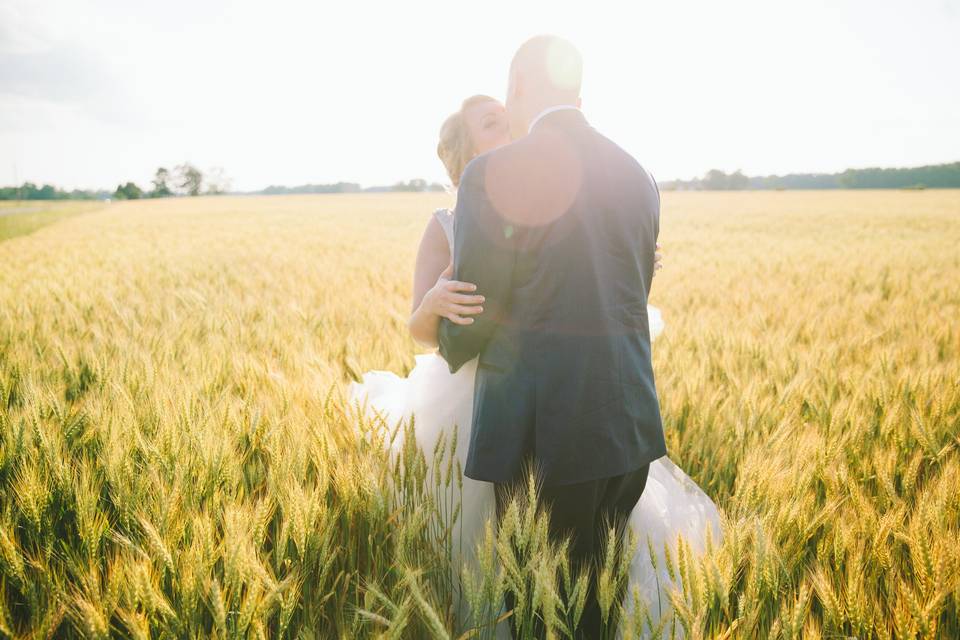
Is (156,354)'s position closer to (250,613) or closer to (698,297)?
(250,613)

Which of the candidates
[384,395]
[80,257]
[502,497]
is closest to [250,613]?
[502,497]

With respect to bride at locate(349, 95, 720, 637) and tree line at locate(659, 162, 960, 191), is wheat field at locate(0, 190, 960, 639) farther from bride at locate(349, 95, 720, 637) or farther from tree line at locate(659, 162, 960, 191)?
tree line at locate(659, 162, 960, 191)

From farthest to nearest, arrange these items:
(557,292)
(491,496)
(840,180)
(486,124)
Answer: (840,180), (486,124), (491,496), (557,292)

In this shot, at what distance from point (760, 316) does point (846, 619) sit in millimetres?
2908

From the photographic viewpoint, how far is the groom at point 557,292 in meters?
1.04

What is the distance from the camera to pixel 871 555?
1.05 m

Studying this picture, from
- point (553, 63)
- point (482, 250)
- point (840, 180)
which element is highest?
point (840, 180)

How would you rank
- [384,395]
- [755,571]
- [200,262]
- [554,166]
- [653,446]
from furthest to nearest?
1. [200,262]
2. [384,395]
3. [653,446]
4. [554,166]
5. [755,571]

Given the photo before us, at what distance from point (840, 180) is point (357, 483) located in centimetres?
7450

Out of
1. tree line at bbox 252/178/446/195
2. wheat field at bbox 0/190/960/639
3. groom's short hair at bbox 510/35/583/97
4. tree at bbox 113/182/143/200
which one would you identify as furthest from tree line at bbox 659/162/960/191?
tree at bbox 113/182/143/200

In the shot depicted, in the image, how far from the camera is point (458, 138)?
1.82 m

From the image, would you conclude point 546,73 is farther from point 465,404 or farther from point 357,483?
point 357,483

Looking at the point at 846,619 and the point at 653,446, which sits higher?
the point at 653,446

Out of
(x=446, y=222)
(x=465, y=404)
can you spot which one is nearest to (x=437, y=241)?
(x=446, y=222)
